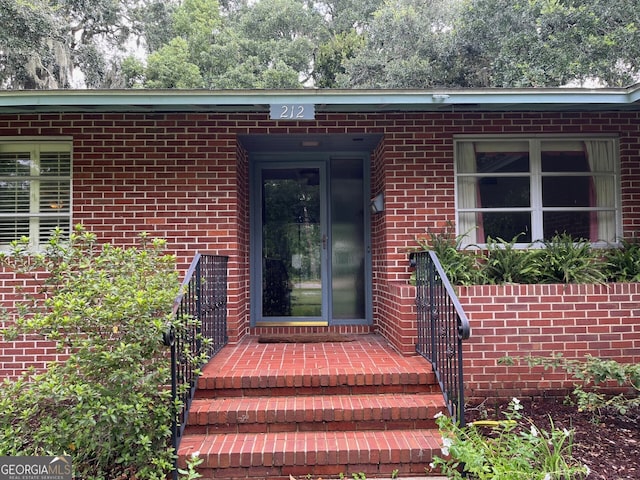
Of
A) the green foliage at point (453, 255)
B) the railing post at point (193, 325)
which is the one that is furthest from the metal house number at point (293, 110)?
Answer: the green foliage at point (453, 255)

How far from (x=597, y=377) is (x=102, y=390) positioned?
3510 millimetres

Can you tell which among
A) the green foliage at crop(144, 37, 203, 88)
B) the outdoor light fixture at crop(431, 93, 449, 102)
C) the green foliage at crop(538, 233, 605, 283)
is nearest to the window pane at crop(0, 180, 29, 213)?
the outdoor light fixture at crop(431, 93, 449, 102)

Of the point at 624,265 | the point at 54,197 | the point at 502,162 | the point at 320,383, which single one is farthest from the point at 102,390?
the point at 624,265

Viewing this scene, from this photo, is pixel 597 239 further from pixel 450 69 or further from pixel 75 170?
pixel 450 69

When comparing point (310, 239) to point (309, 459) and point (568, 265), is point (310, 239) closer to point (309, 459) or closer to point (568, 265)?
point (568, 265)

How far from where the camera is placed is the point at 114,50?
1742cm

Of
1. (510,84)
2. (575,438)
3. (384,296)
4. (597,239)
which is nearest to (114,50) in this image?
(510,84)

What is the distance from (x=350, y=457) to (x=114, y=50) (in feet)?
61.5

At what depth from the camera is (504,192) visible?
15.9 ft

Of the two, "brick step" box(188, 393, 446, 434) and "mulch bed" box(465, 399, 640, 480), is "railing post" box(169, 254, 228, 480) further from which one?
"mulch bed" box(465, 399, 640, 480)

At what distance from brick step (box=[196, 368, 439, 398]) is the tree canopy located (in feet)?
32.8

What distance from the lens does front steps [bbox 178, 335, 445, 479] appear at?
2.96 meters

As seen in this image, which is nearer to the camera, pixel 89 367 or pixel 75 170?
pixel 89 367

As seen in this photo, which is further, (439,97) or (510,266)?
(510,266)
